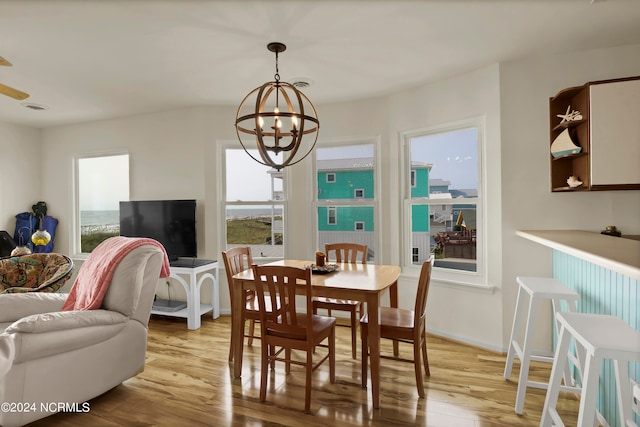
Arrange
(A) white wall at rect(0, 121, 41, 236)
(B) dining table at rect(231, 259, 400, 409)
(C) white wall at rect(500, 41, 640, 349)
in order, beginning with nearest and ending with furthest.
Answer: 1. (B) dining table at rect(231, 259, 400, 409)
2. (C) white wall at rect(500, 41, 640, 349)
3. (A) white wall at rect(0, 121, 41, 236)

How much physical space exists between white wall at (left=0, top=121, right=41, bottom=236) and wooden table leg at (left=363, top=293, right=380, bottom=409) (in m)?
5.41

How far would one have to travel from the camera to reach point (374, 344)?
2285 millimetres

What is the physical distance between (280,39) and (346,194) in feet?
6.52

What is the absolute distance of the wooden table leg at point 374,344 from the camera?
2.25m

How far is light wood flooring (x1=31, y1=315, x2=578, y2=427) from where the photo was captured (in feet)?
7.11

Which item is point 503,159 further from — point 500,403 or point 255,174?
point 255,174

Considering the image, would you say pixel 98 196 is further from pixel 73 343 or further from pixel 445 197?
pixel 445 197

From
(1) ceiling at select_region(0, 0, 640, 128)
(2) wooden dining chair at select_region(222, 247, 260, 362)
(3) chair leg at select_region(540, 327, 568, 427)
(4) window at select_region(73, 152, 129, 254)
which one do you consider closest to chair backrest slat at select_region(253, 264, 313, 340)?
(2) wooden dining chair at select_region(222, 247, 260, 362)

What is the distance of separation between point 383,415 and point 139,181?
161 inches

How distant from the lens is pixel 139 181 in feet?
15.4

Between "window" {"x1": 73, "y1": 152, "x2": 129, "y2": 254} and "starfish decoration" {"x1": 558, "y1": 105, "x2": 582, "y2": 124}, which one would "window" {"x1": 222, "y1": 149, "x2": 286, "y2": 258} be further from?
"starfish decoration" {"x1": 558, "y1": 105, "x2": 582, "y2": 124}

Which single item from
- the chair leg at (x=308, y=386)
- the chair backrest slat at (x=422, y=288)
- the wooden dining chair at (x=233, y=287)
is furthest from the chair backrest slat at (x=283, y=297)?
the chair backrest slat at (x=422, y=288)

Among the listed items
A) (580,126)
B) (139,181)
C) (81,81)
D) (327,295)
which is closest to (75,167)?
(139,181)

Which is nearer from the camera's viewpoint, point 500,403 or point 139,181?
point 500,403
